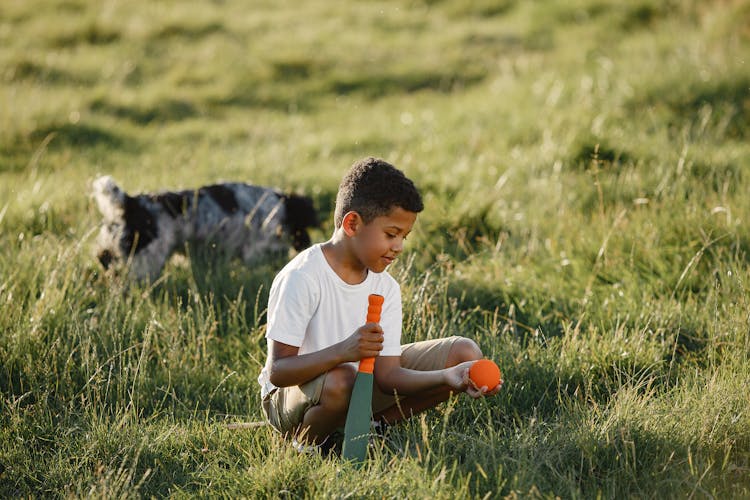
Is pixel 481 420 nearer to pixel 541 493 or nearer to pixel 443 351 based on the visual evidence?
pixel 443 351

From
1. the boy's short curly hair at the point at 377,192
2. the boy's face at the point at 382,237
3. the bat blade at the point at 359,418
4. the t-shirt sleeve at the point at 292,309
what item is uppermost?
the boy's short curly hair at the point at 377,192

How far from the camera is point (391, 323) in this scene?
3818mm

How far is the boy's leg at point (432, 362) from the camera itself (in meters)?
3.83

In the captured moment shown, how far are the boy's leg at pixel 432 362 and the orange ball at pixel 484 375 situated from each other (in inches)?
14.1

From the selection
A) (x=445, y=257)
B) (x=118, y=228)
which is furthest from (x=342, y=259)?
(x=118, y=228)

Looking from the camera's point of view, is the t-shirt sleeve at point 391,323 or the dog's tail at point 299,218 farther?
the dog's tail at point 299,218

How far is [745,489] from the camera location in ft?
10.4

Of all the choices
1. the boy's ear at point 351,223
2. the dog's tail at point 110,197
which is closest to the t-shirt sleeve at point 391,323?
the boy's ear at point 351,223

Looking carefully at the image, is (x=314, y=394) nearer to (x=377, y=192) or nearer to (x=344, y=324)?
(x=344, y=324)

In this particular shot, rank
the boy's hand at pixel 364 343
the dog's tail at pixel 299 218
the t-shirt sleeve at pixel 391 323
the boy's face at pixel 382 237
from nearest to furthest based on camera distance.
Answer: the boy's hand at pixel 364 343 < the boy's face at pixel 382 237 < the t-shirt sleeve at pixel 391 323 < the dog's tail at pixel 299 218

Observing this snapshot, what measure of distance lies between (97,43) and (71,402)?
32.7 ft

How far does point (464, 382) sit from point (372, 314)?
47 cm

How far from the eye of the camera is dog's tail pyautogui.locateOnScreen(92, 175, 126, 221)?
221 inches

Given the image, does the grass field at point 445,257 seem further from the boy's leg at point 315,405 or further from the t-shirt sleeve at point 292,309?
the t-shirt sleeve at point 292,309
